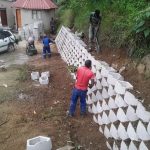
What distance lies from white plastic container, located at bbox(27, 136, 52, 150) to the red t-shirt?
86.6 inches

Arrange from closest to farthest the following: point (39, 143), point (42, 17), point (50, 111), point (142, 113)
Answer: point (142, 113) → point (39, 143) → point (50, 111) → point (42, 17)

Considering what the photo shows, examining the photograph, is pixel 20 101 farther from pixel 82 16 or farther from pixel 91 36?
pixel 82 16

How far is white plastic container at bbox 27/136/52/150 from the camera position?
8.13 meters

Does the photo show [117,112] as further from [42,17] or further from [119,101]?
[42,17]

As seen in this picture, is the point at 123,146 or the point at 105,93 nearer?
the point at 123,146

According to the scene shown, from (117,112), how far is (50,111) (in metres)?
2.92

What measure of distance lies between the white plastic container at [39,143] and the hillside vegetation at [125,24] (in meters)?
3.97

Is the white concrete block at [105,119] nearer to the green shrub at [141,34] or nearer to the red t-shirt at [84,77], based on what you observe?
the red t-shirt at [84,77]

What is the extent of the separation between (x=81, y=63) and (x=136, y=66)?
3347 mm

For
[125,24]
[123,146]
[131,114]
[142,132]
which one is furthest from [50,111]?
[142,132]

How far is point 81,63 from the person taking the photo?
43.6ft

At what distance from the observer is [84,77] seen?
9.89 metres

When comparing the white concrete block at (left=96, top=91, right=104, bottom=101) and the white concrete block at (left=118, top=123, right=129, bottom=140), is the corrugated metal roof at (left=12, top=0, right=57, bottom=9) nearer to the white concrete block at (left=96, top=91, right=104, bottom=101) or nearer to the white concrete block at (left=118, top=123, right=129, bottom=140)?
the white concrete block at (left=96, top=91, right=104, bottom=101)

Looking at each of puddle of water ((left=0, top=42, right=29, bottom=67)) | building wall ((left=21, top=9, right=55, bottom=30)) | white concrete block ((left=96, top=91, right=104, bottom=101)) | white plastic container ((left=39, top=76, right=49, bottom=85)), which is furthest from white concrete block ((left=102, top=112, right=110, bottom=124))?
building wall ((left=21, top=9, right=55, bottom=30))
